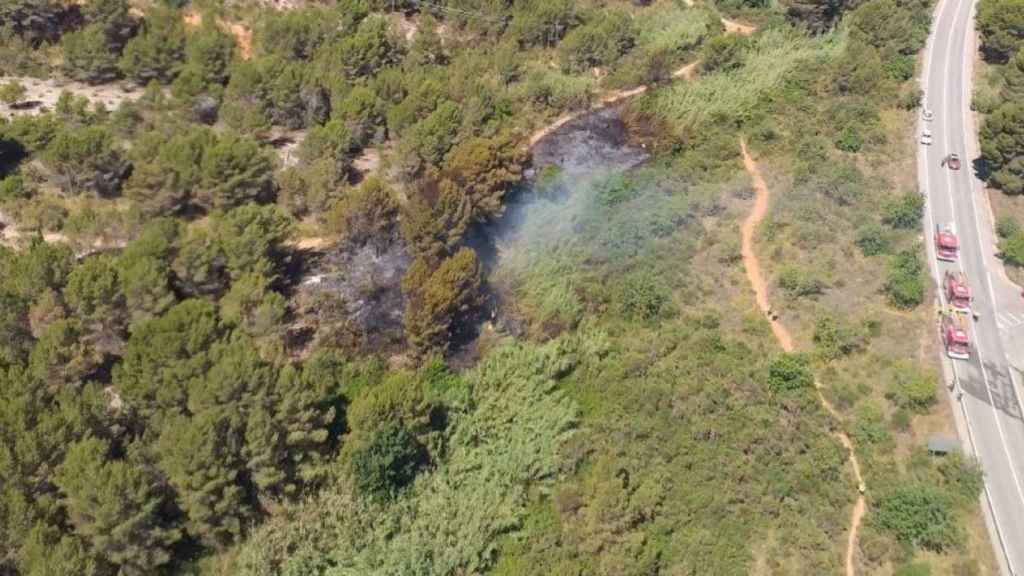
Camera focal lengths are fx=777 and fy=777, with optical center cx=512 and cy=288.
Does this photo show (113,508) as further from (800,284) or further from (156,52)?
(156,52)

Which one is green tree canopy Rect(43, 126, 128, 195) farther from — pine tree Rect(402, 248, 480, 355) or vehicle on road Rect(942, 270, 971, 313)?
vehicle on road Rect(942, 270, 971, 313)

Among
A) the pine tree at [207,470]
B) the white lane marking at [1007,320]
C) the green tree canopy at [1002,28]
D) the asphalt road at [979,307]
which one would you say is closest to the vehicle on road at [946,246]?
the asphalt road at [979,307]

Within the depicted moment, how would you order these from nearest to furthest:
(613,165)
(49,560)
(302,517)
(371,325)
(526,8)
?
1. (49,560)
2. (302,517)
3. (371,325)
4. (613,165)
5. (526,8)

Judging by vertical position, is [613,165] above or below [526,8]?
below

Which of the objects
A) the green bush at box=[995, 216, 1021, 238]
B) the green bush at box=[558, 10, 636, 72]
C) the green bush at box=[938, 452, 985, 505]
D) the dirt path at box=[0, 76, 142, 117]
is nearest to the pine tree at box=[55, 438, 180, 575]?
→ the green bush at box=[938, 452, 985, 505]

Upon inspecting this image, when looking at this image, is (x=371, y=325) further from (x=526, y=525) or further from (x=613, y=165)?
(x=613, y=165)

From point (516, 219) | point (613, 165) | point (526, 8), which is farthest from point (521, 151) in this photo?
point (526, 8)

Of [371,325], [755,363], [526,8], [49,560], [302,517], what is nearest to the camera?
[49,560]
